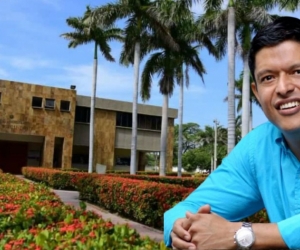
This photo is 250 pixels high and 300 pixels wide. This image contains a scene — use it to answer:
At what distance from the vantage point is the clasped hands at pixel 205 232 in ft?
4.19

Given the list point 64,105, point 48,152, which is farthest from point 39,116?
point 48,152

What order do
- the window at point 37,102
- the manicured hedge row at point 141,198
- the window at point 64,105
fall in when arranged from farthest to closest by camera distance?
1. the window at point 64,105
2. the window at point 37,102
3. the manicured hedge row at point 141,198

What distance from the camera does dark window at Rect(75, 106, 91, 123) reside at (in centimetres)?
3634

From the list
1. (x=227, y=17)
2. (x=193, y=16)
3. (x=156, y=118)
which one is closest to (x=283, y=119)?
(x=227, y=17)

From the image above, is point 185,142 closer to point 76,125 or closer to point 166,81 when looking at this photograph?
point 76,125

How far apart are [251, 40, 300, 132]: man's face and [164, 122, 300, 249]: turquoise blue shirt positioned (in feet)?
0.41

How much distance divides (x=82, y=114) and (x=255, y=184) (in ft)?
117

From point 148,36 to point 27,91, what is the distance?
13.6 metres

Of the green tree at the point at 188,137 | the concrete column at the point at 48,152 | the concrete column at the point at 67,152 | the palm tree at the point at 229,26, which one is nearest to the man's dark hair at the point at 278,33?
the palm tree at the point at 229,26

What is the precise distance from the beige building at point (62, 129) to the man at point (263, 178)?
107 ft

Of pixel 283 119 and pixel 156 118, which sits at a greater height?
pixel 156 118

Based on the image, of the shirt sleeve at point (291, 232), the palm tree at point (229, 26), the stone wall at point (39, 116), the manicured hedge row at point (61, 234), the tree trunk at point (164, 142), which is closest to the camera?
the shirt sleeve at point (291, 232)

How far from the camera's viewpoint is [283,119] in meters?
1.36

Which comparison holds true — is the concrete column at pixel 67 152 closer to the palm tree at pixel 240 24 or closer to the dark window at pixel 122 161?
the dark window at pixel 122 161
